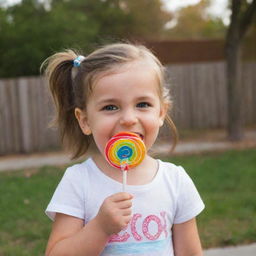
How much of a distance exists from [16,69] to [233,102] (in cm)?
497

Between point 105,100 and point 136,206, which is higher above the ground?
point 105,100

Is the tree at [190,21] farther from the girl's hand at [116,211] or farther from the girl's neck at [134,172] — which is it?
the girl's hand at [116,211]

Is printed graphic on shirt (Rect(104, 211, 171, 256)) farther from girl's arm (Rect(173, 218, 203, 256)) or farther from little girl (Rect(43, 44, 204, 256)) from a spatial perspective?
girl's arm (Rect(173, 218, 203, 256))

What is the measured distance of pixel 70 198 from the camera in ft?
6.29

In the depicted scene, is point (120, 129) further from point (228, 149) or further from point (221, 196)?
point (228, 149)

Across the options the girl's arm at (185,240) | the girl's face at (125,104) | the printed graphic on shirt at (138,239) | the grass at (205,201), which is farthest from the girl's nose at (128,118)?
the grass at (205,201)

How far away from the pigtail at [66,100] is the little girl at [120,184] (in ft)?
0.47

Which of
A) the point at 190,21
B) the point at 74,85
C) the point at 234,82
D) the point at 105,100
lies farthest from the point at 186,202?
the point at 190,21

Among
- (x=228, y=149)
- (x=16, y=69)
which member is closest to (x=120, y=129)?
(x=228, y=149)

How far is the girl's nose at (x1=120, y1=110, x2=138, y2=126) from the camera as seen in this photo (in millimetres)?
1847

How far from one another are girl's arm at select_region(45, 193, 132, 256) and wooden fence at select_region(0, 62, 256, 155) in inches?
302

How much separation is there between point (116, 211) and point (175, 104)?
10345mm

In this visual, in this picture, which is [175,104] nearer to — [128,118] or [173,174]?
[173,174]

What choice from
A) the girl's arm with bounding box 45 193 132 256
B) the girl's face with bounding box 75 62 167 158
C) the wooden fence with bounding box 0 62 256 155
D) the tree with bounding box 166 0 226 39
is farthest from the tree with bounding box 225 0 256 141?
the tree with bounding box 166 0 226 39
